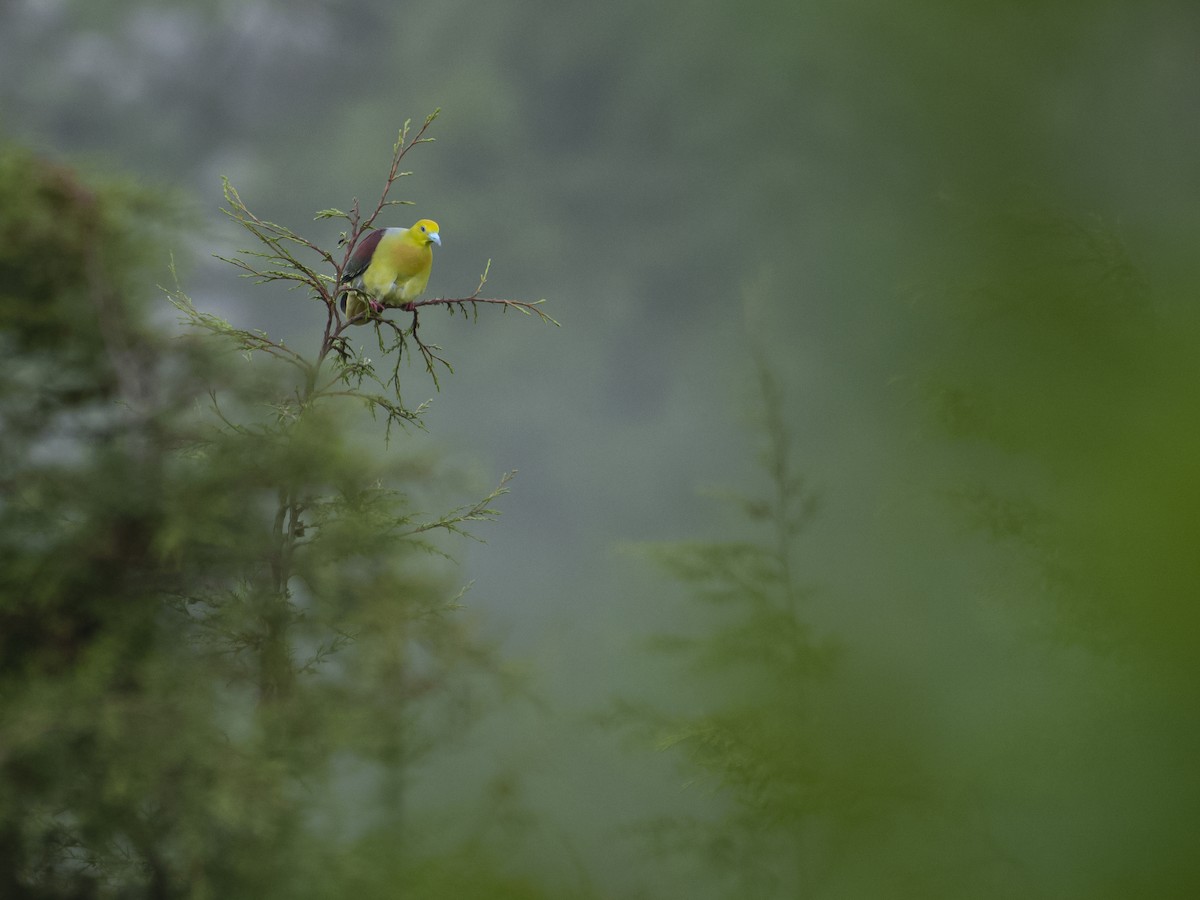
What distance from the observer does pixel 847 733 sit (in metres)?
0.19

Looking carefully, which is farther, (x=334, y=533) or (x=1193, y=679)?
(x=334, y=533)

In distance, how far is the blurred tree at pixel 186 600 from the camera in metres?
1.30

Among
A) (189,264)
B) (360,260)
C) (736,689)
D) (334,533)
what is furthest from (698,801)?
(189,264)

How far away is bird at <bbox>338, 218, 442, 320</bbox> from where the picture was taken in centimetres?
135

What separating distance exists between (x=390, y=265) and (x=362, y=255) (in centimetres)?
5

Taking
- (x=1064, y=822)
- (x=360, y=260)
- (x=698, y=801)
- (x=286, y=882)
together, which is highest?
(x=360, y=260)

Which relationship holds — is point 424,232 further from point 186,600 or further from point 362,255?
point 186,600

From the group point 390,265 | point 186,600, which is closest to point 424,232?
point 390,265

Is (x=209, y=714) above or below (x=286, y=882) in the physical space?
above

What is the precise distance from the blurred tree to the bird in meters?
0.05

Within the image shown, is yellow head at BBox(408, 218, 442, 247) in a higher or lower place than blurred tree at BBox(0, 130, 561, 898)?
higher

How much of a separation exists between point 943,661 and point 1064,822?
0.03 m

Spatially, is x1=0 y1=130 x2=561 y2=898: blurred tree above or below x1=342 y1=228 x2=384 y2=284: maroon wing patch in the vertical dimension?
below

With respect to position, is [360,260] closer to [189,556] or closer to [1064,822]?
[189,556]
